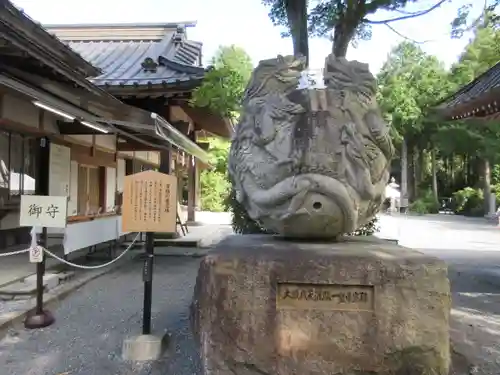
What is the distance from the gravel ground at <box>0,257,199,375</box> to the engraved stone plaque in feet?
4.17

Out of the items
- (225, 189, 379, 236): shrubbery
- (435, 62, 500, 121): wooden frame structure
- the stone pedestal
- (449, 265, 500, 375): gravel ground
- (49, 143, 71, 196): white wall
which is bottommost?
(449, 265, 500, 375): gravel ground

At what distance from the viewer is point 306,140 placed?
11.9 ft

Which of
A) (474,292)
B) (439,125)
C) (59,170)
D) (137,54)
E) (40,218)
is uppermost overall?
(439,125)

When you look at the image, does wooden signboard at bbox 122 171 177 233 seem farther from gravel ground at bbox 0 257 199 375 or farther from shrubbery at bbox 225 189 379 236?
shrubbery at bbox 225 189 379 236

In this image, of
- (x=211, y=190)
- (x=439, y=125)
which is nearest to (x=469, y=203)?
(x=439, y=125)

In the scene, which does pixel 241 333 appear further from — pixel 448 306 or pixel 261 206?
pixel 448 306

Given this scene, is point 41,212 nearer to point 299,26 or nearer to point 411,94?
point 299,26

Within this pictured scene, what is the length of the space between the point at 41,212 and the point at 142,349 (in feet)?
6.59

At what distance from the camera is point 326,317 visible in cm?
322

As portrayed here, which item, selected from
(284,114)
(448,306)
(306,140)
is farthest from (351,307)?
(284,114)

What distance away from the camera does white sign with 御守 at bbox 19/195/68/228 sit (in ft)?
16.9

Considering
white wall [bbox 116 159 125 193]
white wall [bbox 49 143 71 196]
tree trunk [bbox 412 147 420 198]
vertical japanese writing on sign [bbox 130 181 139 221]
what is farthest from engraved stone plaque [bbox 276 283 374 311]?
tree trunk [bbox 412 147 420 198]

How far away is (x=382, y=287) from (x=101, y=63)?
11500mm

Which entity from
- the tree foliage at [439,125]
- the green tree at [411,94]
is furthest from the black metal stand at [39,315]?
the green tree at [411,94]
